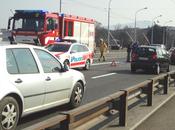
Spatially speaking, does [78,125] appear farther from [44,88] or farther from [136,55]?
[136,55]

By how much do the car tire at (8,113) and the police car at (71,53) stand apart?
45.7 feet

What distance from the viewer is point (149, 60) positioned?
25.4m

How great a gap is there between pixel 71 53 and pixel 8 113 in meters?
15.3

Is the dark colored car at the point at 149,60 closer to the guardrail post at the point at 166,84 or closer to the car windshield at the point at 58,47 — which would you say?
the car windshield at the point at 58,47

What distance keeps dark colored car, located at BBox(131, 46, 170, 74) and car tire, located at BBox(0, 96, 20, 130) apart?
17.7 m

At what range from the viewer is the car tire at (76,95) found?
10516mm

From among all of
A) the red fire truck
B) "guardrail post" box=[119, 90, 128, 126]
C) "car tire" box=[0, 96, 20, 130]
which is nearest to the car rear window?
the red fire truck

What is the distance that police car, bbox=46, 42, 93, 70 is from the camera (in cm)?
2231

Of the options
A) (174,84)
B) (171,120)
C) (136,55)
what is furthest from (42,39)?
(171,120)

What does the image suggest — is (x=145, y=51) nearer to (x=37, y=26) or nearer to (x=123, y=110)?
(x=37, y=26)

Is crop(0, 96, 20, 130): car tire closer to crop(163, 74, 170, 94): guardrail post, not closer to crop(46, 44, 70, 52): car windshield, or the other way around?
crop(163, 74, 170, 94): guardrail post

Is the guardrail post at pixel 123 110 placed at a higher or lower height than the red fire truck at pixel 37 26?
lower

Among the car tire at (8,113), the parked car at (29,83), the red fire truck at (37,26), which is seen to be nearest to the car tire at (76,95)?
the parked car at (29,83)

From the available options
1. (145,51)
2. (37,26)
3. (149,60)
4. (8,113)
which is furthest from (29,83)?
Result: (145,51)
